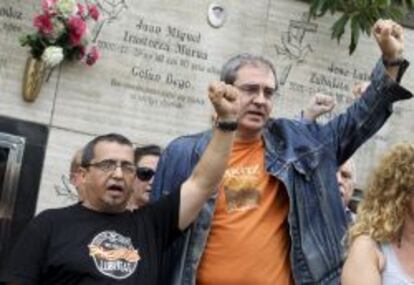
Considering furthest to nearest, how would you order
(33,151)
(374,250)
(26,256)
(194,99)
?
(194,99) → (33,151) → (26,256) → (374,250)

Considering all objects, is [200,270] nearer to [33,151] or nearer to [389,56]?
[389,56]

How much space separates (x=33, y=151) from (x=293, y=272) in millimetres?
2621

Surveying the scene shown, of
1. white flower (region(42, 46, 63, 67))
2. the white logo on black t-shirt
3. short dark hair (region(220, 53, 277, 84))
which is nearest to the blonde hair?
short dark hair (region(220, 53, 277, 84))

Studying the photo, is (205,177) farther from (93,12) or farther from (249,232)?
(93,12)

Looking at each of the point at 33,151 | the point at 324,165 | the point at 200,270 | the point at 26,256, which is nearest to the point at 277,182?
the point at 324,165

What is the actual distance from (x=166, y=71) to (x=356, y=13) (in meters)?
1.35

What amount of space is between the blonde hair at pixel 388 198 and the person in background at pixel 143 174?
1431mm

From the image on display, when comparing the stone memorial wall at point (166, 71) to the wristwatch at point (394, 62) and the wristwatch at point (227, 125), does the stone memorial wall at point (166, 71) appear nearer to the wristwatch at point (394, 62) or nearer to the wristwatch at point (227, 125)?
the wristwatch at point (227, 125)

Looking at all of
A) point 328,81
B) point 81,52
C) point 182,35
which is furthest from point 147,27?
point 328,81

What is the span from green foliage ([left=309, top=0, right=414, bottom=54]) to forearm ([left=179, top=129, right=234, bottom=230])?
2.87 metres

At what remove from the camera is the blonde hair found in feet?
11.5

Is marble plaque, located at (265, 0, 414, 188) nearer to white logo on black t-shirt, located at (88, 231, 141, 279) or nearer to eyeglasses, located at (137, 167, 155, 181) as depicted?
eyeglasses, located at (137, 167, 155, 181)

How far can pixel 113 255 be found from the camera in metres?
3.78

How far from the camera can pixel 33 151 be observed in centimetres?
604
